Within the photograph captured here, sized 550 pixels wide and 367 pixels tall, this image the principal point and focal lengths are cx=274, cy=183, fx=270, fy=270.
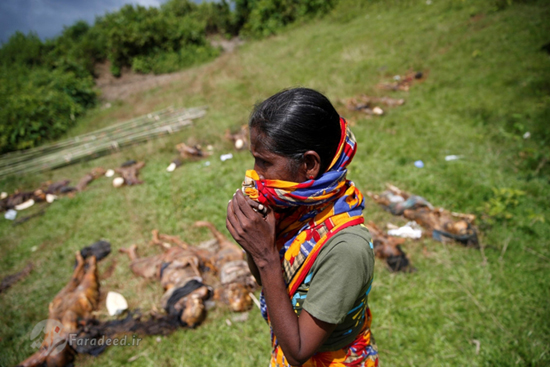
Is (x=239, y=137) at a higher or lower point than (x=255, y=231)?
lower

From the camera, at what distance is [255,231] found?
1.13 meters

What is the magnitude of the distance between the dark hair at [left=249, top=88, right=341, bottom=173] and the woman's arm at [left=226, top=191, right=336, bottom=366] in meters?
0.29

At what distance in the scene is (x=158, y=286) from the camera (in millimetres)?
3812

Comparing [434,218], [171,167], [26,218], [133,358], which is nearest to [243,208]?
[133,358]

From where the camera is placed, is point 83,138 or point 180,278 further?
point 83,138

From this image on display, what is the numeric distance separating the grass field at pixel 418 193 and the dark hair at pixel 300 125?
35 centimetres

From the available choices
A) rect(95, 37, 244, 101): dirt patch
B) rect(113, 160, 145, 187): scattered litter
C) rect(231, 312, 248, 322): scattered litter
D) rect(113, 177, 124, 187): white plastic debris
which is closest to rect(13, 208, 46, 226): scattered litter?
rect(113, 177, 124, 187): white plastic debris

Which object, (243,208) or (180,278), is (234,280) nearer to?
(180,278)

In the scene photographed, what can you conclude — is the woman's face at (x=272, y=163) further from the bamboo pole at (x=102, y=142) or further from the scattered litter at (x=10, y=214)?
the bamboo pole at (x=102, y=142)

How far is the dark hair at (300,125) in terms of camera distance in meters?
1.10

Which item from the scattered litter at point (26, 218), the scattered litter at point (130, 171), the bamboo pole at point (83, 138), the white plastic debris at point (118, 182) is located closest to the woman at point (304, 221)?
the scattered litter at point (130, 171)

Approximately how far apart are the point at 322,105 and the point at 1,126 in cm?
1268

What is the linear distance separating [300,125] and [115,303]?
3.79m

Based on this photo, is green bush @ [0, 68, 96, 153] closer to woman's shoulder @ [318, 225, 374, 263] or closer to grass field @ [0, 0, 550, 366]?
grass field @ [0, 0, 550, 366]
